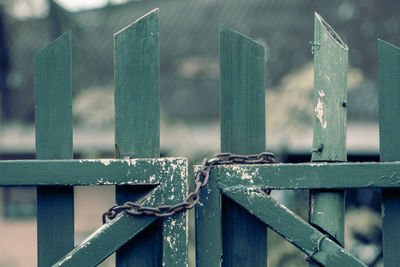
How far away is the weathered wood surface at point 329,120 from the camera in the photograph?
132cm

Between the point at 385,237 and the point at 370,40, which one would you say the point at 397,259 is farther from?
the point at 370,40

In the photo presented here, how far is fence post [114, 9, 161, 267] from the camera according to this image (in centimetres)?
132

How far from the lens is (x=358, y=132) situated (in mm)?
5520

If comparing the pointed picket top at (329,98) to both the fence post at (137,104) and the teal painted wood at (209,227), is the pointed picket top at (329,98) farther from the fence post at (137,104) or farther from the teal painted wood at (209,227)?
the fence post at (137,104)

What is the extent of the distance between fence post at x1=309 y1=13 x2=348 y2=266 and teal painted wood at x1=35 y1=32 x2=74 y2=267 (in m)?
0.71

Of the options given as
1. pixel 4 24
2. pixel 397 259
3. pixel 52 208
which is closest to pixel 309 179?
pixel 397 259

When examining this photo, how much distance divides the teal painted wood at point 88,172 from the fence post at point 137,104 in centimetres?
7

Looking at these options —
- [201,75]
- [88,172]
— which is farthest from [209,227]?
[201,75]

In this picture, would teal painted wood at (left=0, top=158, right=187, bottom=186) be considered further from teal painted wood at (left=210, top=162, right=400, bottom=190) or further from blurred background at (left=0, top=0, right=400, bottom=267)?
blurred background at (left=0, top=0, right=400, bottom=267)

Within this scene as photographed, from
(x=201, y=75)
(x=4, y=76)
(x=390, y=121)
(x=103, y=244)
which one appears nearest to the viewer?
(x=103, y=244)

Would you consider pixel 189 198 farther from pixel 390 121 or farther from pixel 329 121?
pixel 390 121

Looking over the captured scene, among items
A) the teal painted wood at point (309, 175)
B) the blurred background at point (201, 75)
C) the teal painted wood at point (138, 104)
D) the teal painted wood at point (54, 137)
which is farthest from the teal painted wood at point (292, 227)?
the blurred background at point (201, 75)

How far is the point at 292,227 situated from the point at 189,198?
0.98 feet

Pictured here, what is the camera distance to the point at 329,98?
1.33 meters
